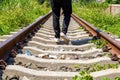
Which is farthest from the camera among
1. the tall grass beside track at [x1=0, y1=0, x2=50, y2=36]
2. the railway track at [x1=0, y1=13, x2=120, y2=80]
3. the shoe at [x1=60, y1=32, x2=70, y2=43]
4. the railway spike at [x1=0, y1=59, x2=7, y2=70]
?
the tall grass beside track at [x1=0, y1=0, x2=50, y2=36]

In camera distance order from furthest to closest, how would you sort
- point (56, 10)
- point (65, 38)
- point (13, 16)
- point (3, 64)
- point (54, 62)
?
1. point (13, 16)
2. point (56, 10)
3. point (65, 38)
4. point (54, 62)
5. point (3, 64)

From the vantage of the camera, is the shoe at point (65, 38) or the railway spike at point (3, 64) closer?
the railway spike at point (3, 64)

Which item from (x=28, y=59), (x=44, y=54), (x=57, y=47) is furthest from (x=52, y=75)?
(x=57, y=47)

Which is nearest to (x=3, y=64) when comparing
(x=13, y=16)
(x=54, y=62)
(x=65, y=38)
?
(x=54, y=62)

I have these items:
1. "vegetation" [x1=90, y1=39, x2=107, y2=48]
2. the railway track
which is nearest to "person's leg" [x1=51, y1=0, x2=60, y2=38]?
the railway track

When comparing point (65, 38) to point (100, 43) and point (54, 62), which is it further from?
point (54, 62)

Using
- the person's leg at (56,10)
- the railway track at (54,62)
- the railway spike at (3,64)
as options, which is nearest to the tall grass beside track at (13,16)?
the person's leg at (56,10)

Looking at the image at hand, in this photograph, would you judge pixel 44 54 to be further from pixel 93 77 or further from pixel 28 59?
pixel 93 77

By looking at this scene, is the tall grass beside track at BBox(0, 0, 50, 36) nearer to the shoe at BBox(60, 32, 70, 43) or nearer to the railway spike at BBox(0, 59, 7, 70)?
the shoe at BBox(60, 32, 70, 43)

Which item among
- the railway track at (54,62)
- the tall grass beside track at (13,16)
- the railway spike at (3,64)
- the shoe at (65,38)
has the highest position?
the railway spike at (3,64)

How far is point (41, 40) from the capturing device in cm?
652

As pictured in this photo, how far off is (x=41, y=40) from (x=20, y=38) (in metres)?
0.77

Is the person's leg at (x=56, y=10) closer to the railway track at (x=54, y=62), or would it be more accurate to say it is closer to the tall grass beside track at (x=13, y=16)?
the railway track at (x=54, y=62)

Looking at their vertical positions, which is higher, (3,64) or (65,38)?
(3,64)
